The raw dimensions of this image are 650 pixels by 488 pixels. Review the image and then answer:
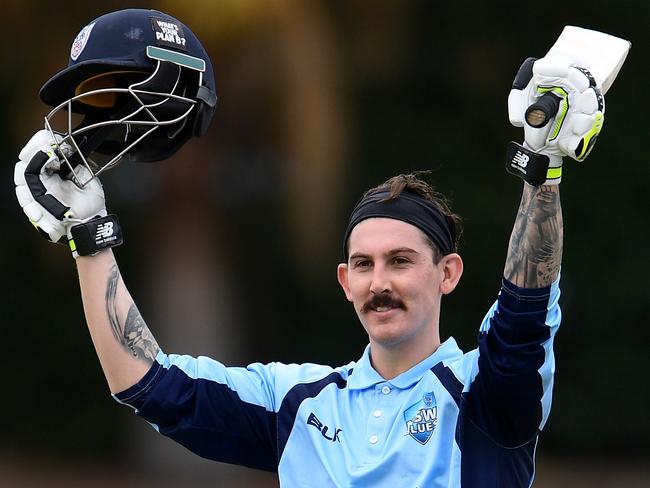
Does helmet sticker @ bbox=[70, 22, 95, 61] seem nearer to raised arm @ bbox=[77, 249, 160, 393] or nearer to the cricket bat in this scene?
raised arm @ bbox=[77, 249, 160, 393]

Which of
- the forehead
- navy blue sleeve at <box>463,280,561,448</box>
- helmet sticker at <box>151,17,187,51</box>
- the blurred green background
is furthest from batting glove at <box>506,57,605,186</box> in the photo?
the blurred green background

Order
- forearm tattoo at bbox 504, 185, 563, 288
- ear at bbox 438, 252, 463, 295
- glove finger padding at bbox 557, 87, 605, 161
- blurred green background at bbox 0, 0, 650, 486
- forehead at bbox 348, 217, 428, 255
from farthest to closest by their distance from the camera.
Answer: blurred green background at bbox 0, 0, 650, 486 → ear at bbox 438, 252, 463, 295 → forehead at bbox 348, 217, 428, 255 → forearm tattoo at bbox 504, 185, 563, 288 → glove finger padding at bbox 557, 87, 605, 161

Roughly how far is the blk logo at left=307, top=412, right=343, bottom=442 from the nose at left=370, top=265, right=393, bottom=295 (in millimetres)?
413

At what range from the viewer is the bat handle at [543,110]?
3195 mm

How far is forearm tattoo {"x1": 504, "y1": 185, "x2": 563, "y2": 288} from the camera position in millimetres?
3291

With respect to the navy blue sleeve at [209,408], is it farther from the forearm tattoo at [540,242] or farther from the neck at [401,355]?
the forearm tattoo at [540,242]

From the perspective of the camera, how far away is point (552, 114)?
126 inches

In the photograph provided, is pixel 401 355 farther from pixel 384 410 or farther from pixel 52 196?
pixel 52 196

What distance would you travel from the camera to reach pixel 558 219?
10.9 ft

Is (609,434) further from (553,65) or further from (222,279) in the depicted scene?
(553,65)

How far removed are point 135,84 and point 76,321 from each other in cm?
672

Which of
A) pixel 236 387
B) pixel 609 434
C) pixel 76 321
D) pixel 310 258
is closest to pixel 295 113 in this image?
pixel 310 258

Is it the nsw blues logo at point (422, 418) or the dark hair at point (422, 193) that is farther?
the dark hair at point (422, 193)

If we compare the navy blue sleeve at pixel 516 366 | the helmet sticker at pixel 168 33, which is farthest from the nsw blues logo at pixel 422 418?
the helmet sticker at pixel 168 33
